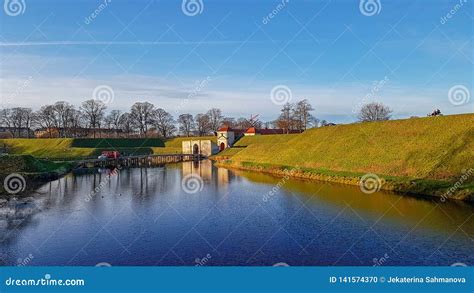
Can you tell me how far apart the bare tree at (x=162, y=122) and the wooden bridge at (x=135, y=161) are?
1493 inches

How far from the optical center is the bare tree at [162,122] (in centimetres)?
13431

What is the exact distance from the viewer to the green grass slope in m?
37.1

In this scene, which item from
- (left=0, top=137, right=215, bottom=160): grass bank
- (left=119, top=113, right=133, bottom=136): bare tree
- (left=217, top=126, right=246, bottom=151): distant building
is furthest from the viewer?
(left=119, top=113, right=133, bottom=136): bare tree

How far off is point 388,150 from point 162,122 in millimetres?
100214

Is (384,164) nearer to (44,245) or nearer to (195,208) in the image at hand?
(195,208)

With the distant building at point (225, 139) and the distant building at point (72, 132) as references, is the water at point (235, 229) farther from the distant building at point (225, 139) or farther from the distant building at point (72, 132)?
the distant building at point (72, 132)

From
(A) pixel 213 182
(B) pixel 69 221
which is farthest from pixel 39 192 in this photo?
(A) pixel 213 182

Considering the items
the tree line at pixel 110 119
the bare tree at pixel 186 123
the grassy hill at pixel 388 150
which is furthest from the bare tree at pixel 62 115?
the grassy hill at pixel 388 150

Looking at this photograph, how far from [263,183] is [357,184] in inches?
415

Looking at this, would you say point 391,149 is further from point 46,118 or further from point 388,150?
point 46,118

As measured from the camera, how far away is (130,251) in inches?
738

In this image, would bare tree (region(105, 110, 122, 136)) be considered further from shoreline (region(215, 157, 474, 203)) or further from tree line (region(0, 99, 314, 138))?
shoreline (region(215, 157, 474, 203))

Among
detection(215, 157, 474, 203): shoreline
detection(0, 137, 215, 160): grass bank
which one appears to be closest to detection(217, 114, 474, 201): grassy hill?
detection(215, 157, 474, 203): shoreline

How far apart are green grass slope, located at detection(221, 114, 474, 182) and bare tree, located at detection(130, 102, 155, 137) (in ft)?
232
